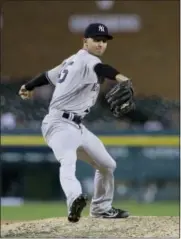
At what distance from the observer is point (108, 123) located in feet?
29.5

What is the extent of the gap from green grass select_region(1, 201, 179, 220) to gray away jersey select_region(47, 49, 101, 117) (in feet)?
9.36

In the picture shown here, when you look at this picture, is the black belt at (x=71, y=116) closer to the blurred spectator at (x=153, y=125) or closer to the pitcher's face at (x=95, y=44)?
the pitcher's face at (x=95, y=44)

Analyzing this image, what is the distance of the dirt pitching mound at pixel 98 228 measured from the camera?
509 centimetres

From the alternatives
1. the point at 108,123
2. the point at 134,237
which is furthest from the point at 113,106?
the point at 108,123

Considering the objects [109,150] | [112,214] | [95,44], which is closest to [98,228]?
[112,214]

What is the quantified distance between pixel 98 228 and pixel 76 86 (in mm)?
1082

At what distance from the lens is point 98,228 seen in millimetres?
5227

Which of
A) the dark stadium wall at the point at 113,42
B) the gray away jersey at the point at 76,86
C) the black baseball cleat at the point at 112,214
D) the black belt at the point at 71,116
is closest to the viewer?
the gray away jersey at the point at 76,86

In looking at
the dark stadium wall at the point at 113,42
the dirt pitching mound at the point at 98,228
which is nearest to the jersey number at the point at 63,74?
the dirt pitching mound at the point at 98,228

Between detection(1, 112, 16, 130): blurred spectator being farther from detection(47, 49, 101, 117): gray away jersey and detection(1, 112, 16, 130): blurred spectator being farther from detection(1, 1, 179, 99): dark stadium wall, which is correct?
detection(47, 49, 101, 117): gray away jersey

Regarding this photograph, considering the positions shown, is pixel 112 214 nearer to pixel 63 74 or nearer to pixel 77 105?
pixel 77 105

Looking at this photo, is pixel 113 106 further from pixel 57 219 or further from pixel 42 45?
pixel 42 45

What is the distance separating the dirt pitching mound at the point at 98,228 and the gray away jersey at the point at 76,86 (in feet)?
2.84

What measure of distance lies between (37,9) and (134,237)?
6.80 metres
